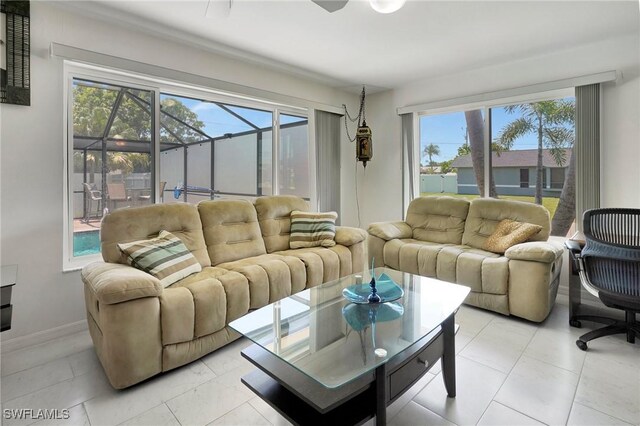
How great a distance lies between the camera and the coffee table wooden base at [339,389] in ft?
4.30

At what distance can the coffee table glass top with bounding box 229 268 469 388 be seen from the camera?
135 cm

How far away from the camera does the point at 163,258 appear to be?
2244mm

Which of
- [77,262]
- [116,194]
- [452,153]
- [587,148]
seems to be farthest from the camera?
[452,153]

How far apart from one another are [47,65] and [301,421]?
2926 mm

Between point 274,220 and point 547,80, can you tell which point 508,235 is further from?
point 274,220

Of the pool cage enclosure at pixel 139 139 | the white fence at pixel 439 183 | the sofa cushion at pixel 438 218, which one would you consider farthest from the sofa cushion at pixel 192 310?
the white fence at pixel 439 183

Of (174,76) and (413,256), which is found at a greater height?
(174,76)

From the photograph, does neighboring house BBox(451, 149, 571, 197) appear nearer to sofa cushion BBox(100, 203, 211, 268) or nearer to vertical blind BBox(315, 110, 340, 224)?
vertical blind BBox(315, 110, 340, 224)

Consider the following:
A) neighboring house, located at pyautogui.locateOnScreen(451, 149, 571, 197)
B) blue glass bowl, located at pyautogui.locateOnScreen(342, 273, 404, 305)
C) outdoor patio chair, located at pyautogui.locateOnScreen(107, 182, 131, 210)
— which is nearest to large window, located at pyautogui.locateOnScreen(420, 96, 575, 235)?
neighboring house, located at pyautogui.locateOnScreen(451, 149, 571, 197)

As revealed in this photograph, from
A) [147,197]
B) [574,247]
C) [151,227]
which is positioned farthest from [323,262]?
[574,247]

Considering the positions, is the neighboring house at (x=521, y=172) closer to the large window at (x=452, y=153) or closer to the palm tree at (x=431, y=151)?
the large window at (x=452, y=153)

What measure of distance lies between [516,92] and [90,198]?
4.28 meters

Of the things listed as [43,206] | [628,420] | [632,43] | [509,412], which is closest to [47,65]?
[43,206]

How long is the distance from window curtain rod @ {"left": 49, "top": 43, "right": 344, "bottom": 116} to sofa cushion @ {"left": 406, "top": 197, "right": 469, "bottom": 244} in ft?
5.99
